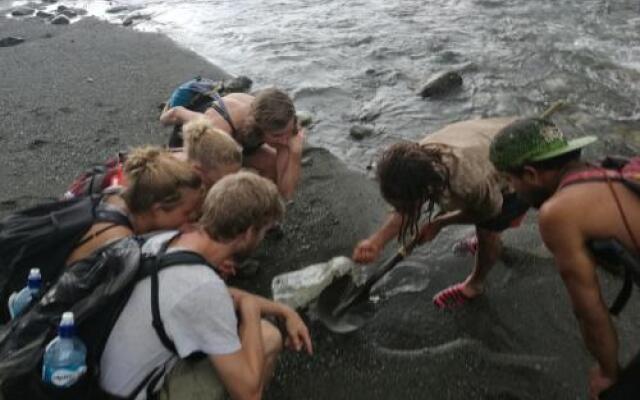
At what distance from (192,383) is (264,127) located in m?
1.93

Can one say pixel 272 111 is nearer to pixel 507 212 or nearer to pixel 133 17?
pixel 507 212

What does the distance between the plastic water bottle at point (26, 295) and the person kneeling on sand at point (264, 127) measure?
68.1 inches

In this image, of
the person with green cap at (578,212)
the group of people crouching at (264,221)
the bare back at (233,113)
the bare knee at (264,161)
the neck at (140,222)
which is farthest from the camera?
the bare knee at (264,161)

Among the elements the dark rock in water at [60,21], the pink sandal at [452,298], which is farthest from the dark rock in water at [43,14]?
the pink sandal at [452,298]

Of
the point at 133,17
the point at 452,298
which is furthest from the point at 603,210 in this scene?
the point at 133,17

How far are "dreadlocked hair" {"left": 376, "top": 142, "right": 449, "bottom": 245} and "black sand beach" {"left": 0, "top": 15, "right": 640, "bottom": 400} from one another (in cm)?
95

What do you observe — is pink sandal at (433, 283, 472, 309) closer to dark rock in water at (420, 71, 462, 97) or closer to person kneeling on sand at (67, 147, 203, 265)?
person kneeling on sand at (67, 147, 203, 265)

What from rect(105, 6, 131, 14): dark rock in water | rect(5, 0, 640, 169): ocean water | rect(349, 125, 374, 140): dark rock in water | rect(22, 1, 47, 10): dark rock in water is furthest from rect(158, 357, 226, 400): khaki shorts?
rect(22, 1, 47, 10): dark rock in water

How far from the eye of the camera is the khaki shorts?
2408 mm

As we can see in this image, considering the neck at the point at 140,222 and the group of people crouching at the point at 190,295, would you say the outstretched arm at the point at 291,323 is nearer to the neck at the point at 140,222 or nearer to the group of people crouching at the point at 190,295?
the group of people crouching at the point at 190,295

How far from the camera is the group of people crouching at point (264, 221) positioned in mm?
2170

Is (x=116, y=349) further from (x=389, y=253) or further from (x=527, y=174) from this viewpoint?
(x=389, y=253)

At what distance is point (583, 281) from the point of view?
236cm

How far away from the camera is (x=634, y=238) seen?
7.44 ft
